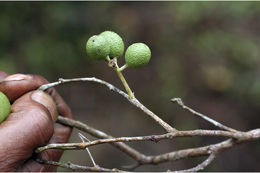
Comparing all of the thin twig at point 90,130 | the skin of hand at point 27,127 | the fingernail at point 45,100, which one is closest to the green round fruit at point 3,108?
the skin of hand at point 27,127

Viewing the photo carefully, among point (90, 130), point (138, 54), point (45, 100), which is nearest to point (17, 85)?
point (45, 100)

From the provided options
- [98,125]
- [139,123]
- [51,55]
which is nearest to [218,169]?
[139,123]

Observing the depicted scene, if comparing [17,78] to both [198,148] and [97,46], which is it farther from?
[198,148]

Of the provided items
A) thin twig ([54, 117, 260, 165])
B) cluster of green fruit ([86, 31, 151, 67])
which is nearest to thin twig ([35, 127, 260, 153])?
thin twig ([54, 117, 260, 165])

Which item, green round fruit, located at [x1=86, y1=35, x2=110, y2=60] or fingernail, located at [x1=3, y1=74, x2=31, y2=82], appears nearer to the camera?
green round fruit, located at [x1=86, y1=35, x2=110, y2=60]

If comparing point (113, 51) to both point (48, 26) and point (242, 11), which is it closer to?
point (48, 26)

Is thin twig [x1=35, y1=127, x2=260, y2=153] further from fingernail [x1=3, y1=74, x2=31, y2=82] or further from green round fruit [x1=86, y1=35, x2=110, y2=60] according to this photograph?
fingernail [x1=3, y1=74, x2=31, y2=82]

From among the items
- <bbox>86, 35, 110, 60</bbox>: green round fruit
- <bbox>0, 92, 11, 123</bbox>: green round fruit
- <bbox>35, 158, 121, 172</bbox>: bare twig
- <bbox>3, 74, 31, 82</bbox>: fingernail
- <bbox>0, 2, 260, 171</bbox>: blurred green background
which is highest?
<bbox>0, 2, 260, 171</bbox>: blurred green background
